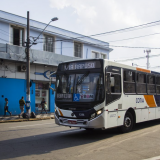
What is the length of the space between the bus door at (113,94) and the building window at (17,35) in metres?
13.4

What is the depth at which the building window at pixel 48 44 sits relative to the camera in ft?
76.3

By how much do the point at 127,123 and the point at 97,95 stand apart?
2493 mm

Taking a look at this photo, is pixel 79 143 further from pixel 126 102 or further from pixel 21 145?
pixel 126 102

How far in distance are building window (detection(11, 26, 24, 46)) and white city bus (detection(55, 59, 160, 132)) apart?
1252 centimetres

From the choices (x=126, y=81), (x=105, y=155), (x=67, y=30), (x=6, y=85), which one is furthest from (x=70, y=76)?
(x=67, y=30)

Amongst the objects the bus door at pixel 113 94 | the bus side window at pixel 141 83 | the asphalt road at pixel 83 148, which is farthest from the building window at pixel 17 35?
the asphalt road at pixel 83 148

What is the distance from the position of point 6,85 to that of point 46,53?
5.05m

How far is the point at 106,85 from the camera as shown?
8.43m

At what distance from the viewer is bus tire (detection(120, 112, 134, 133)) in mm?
9664

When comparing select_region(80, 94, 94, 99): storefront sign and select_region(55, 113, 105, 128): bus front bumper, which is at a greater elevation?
select_region(80, 94, 94, 99): storefront sign

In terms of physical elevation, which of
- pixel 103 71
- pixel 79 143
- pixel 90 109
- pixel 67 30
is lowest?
pixel 79 143

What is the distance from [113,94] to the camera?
29.1 feet

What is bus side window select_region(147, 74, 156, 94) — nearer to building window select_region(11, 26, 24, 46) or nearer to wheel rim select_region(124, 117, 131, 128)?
wheel rim select_region(124, 117, 131, 128)

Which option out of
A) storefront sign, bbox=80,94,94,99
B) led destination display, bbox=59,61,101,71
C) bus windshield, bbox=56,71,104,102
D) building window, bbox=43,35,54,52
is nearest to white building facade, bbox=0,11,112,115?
building window, bbox=43,35,54,52
